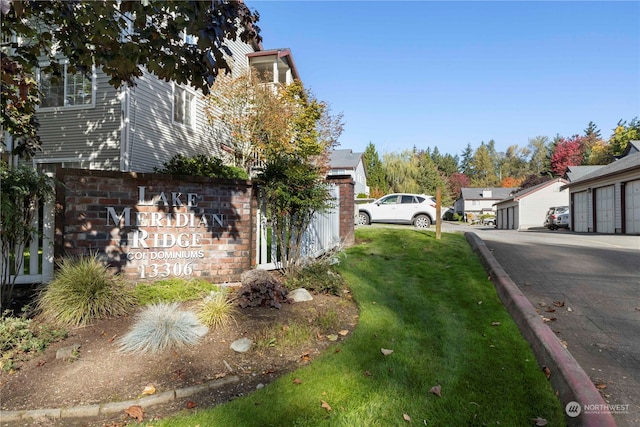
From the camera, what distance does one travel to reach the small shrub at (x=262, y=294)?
14.6ft

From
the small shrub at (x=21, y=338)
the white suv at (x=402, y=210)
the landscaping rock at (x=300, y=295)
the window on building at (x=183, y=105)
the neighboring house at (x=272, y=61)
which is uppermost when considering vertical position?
the neighboring house at (x=272, y=61)

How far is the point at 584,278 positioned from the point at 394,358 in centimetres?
463

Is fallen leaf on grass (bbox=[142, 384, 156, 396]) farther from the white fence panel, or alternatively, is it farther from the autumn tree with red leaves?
the autumn tree with red leaves

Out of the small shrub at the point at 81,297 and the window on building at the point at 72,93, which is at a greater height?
the window on building at the point at 72,93

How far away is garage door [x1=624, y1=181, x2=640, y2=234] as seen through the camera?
16.1m

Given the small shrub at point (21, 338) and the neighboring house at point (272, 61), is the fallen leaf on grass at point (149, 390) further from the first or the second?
the neighboring house at point (272, 61)

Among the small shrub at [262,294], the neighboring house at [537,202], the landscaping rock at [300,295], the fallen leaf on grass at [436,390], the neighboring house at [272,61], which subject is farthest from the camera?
the neighboring house at [537,202]

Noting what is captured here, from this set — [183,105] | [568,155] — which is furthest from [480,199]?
[183,105]

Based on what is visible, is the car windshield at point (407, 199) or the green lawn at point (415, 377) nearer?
the green lawn at point (415, 377)

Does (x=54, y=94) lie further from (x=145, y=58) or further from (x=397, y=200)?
(x=397, y=200)

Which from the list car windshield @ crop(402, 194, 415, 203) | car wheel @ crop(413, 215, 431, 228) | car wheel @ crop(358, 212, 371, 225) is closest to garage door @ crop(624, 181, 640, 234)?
car wheel @ crop(413, 215, 431, 228)

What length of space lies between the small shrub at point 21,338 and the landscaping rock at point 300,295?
247 centimetres

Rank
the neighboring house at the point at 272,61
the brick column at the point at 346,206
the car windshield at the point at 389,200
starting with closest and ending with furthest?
the brick column at the point at 346,206, the car windshield at the point at 389,200, the neighboring house at the point at 272,61

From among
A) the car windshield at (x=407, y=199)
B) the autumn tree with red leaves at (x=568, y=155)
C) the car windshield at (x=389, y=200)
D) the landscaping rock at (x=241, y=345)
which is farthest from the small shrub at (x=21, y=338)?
the autumn tree with red leaves at (x=568, y=155)
